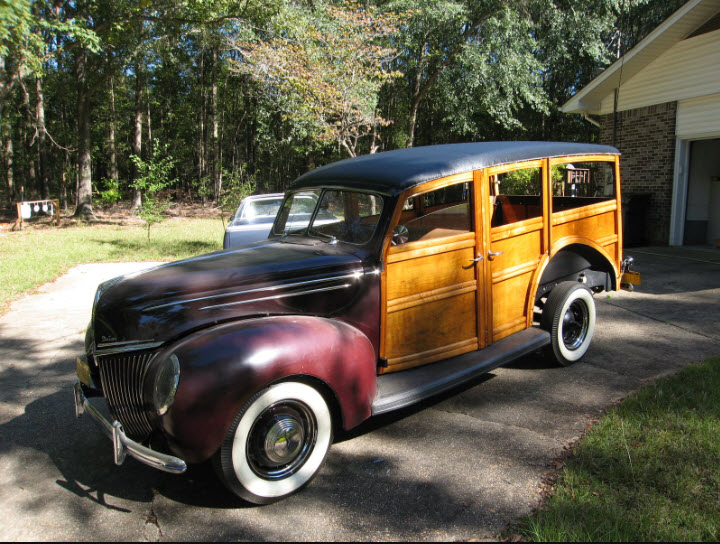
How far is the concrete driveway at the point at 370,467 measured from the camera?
274 centimetres

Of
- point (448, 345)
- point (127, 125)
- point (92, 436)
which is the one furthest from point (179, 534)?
point (127, 125)

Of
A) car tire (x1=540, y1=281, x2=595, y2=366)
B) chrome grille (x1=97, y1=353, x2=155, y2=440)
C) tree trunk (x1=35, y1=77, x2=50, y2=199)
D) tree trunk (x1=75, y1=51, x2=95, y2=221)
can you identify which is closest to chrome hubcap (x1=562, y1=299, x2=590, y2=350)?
car tire (x1=540, y1=281, x2=595, y2=366)

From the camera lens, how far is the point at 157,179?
12.8 m

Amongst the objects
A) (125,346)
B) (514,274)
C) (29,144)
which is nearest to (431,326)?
(514,274)

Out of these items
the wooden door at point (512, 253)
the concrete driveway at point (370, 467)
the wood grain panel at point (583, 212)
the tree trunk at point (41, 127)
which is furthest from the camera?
the tree trunk at point (41, 127)

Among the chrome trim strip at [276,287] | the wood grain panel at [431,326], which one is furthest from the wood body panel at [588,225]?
the chrome trim strip at [276,287]

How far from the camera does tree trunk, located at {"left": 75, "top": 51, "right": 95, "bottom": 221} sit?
768 inches

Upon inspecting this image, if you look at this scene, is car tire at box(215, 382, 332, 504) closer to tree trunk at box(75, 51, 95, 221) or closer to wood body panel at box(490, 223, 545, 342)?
wood body panel at box(490, 223, 545, 342)

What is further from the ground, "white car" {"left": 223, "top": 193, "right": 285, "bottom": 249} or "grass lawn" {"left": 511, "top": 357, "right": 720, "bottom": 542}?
"white car" {"left": 223, "top": 193, "right": 285, "bottom": 249}

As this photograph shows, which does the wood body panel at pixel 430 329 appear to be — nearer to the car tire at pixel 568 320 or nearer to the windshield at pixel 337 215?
the windshield at pixel 337 215

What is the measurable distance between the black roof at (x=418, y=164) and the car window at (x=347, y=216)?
10 centimetres

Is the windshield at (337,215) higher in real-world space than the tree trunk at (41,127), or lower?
lower

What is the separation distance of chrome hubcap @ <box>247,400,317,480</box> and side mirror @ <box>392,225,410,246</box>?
1333 mm

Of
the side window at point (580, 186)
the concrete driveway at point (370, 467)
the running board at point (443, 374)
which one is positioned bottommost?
the concrete driveway at point (370, 467)
